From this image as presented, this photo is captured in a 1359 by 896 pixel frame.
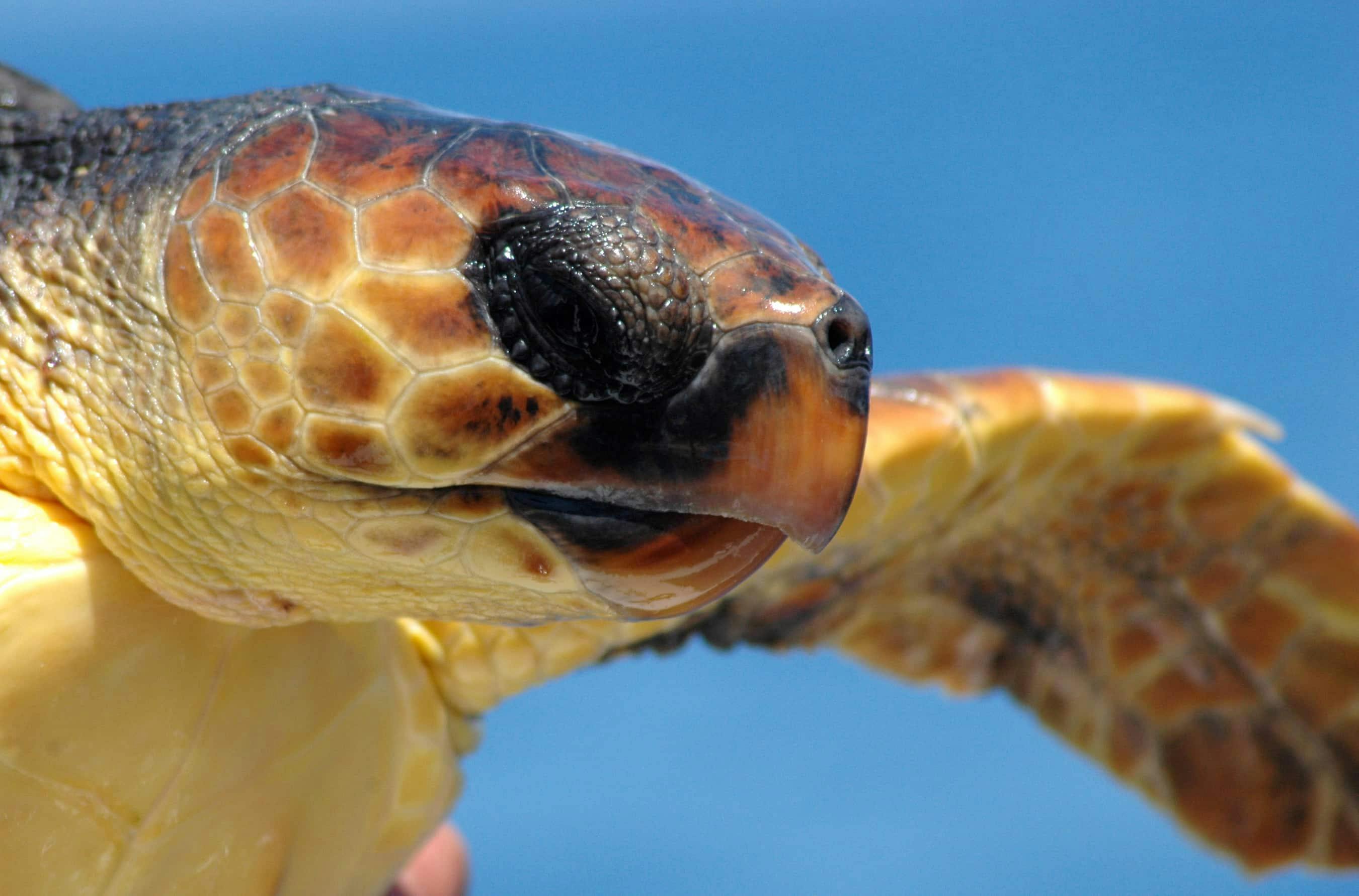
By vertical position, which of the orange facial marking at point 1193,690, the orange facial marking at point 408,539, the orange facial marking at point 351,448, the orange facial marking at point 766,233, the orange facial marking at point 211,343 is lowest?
the orange facial marking at point 1193,690

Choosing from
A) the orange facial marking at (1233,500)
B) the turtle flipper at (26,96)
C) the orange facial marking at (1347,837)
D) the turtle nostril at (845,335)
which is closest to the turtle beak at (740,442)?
the turtle nostril at (845,335)

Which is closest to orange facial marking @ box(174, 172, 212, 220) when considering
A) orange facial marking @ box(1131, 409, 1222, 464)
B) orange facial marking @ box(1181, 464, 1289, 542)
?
orange facial marking @ box(1131, 409, 1222, 464)

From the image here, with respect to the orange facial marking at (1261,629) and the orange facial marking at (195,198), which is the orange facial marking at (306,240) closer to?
the orange facial marking at (195,198)

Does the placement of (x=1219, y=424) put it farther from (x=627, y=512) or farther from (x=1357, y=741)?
(x=627, y=512)

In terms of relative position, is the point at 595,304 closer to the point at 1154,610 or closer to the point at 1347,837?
the point at 1154,610

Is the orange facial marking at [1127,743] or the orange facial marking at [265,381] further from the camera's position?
the orange facial marking at [1127,743]

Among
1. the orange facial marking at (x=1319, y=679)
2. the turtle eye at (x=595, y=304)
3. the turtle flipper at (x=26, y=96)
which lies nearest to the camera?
the turtle eye at (x=595, y=304)

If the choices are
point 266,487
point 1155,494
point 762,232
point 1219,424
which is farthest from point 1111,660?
point 266,487
